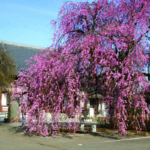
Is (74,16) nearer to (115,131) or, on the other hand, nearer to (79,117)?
(79,117)

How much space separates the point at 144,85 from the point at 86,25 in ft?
14.6

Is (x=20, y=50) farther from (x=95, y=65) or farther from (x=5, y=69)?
(x=95, y=65)

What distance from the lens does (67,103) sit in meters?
11.5

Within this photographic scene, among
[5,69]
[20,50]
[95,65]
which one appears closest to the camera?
[95,65]

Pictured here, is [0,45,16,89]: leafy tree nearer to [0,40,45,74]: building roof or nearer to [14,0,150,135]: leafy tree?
[14,0,150,135]: leafy tree

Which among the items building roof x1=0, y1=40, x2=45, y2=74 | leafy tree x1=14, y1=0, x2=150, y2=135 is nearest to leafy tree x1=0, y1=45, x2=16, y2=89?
leafy tree x1=14, y1=0, x2=150, y2=135

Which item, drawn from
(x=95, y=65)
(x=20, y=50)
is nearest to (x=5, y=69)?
(x=95, y=65)

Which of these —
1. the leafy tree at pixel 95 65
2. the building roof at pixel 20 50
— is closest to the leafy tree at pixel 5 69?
the leafy tree at pixel 95 65

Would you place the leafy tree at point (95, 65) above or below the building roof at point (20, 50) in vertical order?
below

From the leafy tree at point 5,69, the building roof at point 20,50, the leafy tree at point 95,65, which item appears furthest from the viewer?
the building roof at point 20,50

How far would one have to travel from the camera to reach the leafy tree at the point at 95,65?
1140 cm

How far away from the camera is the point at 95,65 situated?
11.6 meters

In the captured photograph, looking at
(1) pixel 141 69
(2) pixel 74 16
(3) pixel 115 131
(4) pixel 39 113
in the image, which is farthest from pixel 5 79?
(1) pixel 141 69

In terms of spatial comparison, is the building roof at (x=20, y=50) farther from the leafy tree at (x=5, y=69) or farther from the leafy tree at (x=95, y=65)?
the leafy tree at (x=95, y=65)
